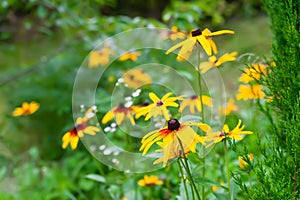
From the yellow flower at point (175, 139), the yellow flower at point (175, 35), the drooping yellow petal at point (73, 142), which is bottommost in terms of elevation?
the drooping yellow petal at point (73, 142)

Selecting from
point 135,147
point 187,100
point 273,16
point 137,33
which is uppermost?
point 273,16

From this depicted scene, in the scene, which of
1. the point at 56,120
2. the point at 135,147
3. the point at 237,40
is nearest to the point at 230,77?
the point at 237,40

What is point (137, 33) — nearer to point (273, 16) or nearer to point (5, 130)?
point (5, 130)

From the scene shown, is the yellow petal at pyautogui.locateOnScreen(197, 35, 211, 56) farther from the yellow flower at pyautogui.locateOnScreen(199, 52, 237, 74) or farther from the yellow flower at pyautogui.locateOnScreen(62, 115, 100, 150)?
the yellow flower at pyautogui.locateOnScreen(62, 115, 100, 150)

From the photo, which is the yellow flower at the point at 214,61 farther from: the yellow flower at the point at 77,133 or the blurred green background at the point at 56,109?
the blurred green background at the point at 56,109

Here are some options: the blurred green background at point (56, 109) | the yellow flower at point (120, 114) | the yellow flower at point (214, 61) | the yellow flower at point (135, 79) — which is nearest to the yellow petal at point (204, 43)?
the yellow flower at point (214, 61)

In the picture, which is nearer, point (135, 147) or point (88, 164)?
point (135, 147)

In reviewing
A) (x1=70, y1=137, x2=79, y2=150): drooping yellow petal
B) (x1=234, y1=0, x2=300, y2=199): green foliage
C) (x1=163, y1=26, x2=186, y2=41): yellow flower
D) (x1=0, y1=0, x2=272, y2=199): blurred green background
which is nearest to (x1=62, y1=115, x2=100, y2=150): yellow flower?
(x1=70, y1=137, x2=79, y2=150): drooping yellow petal

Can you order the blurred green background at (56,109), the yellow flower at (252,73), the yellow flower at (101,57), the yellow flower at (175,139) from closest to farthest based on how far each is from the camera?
the yellow flower at (175,139) → the yellow flower at (252,73) → the blurred green background at (56,109) → the yellow flower at (101,57)

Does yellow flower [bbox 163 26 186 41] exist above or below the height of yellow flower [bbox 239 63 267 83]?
below

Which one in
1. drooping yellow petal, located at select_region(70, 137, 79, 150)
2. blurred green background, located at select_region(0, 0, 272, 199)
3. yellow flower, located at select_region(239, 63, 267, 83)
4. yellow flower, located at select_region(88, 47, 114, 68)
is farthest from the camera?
yellow flower, located at select_region(88, 47, 114, 68)

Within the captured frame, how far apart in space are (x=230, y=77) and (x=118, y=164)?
99.7 inches

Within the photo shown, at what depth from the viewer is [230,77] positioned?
3.73 metres

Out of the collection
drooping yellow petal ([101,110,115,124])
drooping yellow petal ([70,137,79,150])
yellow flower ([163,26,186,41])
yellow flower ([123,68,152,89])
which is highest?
yellow flower ([163,26,186,41])
